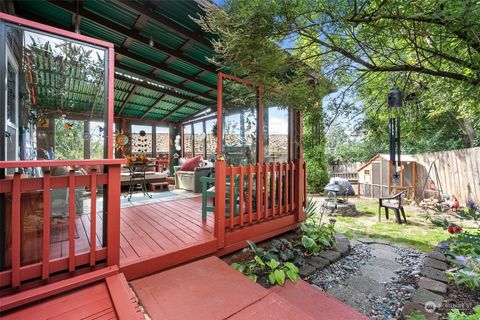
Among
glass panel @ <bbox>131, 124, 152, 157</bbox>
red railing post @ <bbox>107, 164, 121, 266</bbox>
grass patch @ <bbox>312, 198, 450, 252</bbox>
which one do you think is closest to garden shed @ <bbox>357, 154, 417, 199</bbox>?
grass patch @ <bbox>312, 198, 450, 252</bbox>

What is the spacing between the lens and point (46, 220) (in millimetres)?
1605

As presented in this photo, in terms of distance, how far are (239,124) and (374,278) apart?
8.47ft

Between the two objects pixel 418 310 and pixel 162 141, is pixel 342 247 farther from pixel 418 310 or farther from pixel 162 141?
pixel 162 141

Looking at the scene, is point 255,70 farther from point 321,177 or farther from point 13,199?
point 321,177

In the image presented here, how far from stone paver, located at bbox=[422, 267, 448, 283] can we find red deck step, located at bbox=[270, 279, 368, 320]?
1.21m

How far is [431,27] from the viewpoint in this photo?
176 centimetres

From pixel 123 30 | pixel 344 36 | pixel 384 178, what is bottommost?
pixel 384 178

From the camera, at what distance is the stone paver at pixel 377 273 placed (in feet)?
8.57

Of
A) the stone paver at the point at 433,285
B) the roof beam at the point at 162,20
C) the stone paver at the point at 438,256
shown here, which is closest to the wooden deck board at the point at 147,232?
the stone paver at the point at 433,285

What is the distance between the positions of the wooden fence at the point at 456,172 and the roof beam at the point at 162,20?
267 inches

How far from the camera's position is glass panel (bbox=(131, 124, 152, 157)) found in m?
9.73

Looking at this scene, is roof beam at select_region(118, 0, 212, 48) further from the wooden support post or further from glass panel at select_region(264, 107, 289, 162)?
the wooden support post

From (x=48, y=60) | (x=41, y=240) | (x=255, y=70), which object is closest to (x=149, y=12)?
(x=48, y=60)

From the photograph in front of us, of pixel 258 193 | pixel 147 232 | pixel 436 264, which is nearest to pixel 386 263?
pixel 436 264
